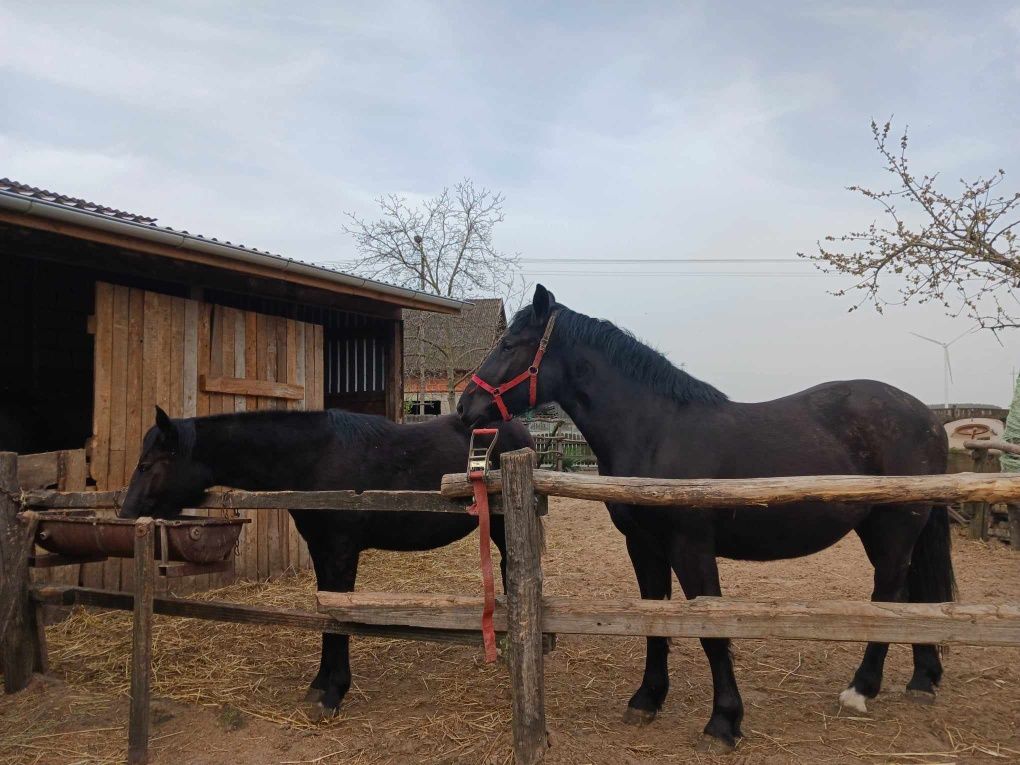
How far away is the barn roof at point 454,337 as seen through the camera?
2547 cm

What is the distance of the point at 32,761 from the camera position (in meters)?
3.29

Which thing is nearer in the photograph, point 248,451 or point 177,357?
point 248,451

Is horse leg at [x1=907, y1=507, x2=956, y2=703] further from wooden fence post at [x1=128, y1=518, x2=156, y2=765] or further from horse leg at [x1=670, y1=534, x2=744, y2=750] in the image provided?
wooden fence post at [x1=128, y1=518, x2=156, y2=765]

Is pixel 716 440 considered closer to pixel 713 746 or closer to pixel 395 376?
pixel 713 746

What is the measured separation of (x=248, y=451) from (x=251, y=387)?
9.11ft

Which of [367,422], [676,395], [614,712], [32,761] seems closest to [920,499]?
[676,395]

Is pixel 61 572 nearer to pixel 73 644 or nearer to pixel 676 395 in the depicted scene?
pixel 73 644

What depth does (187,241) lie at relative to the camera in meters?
5.35

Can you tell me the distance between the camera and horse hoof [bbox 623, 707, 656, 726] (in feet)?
11.7

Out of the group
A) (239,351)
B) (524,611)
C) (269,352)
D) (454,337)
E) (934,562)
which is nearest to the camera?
(524,611)

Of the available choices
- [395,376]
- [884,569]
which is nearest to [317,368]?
[395,376]

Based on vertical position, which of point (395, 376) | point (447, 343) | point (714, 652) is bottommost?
point (714, 652)

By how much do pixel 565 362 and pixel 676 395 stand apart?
628 mm

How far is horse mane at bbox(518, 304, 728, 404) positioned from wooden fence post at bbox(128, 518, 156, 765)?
2274 mm
